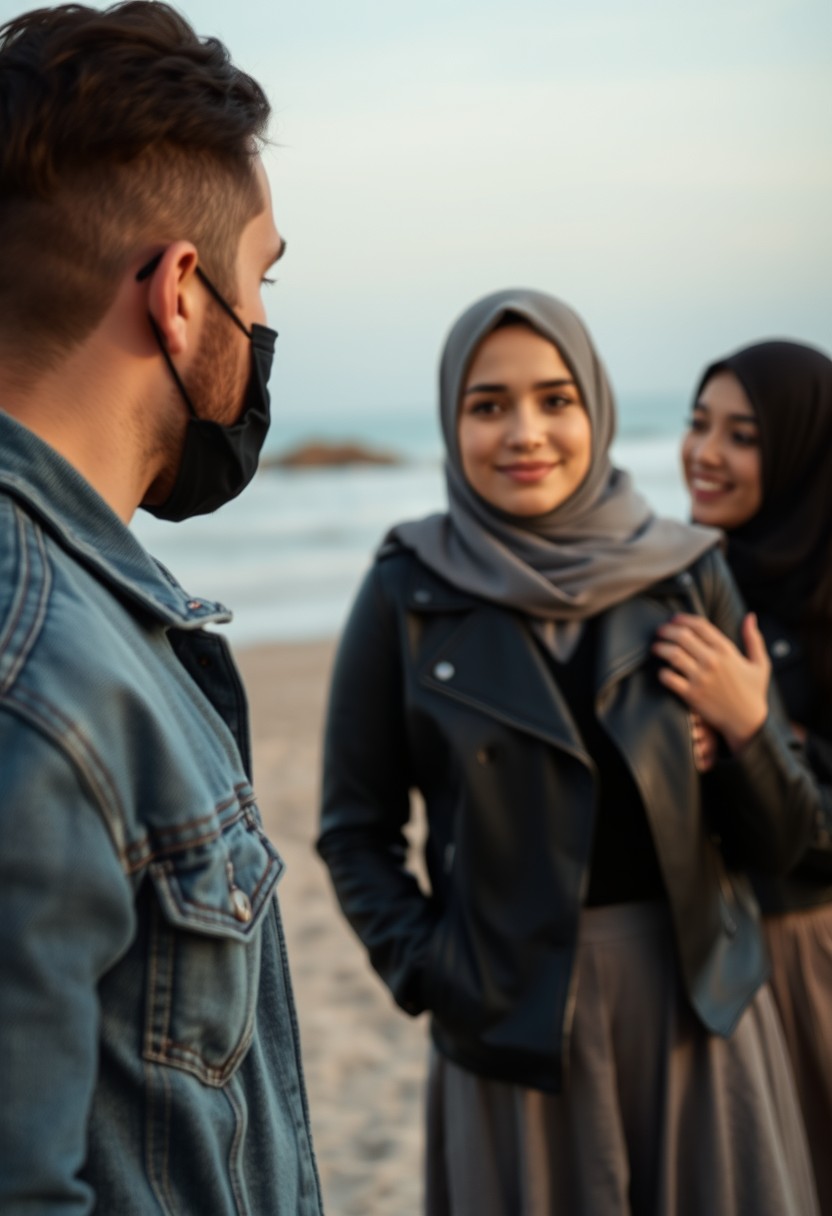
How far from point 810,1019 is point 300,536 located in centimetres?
1991

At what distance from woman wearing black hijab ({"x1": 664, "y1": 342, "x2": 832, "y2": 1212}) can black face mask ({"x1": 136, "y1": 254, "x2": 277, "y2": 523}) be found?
1.60 m

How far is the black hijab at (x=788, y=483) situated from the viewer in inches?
115

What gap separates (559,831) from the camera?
89.4 inches

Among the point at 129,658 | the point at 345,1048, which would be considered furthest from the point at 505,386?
the point at 345,1048

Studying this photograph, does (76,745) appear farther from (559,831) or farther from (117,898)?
(559,831)

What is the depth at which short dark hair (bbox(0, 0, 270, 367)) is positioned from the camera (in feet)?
4.17

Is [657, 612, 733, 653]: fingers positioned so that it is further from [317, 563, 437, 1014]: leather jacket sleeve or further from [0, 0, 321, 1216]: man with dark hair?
[0, 0, 321, 1216]: man with dark hair

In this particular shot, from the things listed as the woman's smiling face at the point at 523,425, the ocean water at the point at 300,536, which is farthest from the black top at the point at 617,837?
the ocean water at the point at 300,536

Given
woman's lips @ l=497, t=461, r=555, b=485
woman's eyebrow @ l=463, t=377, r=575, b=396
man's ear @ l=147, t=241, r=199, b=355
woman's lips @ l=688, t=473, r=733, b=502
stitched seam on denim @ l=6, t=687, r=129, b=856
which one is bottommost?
stitched seam on denim @ l=6, t=687, r=129, b=856

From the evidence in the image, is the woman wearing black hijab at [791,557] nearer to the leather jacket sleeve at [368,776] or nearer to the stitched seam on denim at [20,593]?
the leather jacket sleeve at [368,776]

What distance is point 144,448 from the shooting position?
4.42 ft

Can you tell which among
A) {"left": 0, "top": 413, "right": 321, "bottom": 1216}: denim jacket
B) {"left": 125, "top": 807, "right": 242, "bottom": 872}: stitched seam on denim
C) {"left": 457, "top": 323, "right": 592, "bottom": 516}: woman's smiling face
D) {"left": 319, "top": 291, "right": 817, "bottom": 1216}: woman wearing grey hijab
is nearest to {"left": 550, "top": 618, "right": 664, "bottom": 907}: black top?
{"left": 319, "top": 291, "right": 817, "bottom": 1216}: woman wearing grey hijab

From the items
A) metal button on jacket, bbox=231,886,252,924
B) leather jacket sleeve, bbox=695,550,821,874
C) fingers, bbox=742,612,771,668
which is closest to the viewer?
metal button on jacket, bbox=231,886,252,924

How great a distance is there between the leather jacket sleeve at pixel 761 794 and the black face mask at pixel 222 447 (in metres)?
1.25
